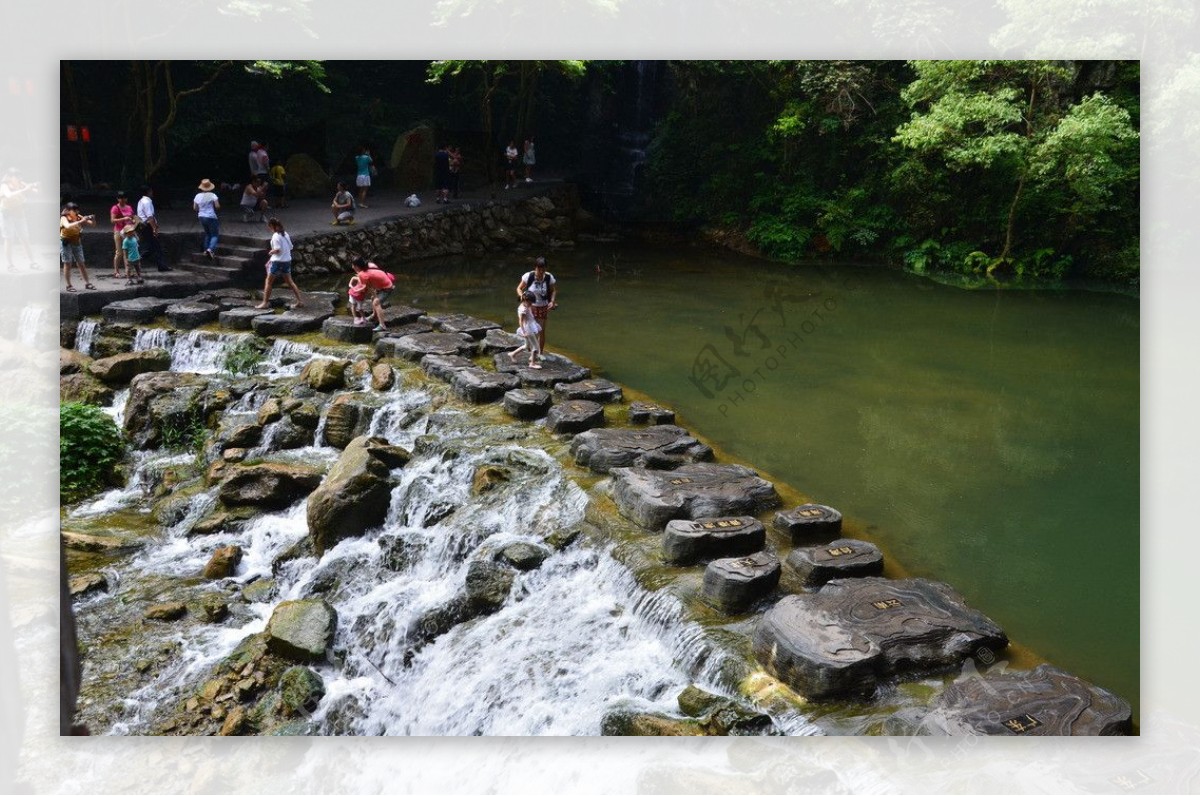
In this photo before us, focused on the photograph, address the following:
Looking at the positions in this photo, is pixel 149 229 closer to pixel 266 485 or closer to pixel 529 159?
pixel 529 159

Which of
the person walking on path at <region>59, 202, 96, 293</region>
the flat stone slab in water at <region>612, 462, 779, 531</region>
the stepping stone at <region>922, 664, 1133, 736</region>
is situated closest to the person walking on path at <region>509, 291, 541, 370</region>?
the flat stone slab in water at <region>612, 462, 779, 531</region>

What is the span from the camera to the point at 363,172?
13953mm

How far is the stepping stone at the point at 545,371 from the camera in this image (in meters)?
9.39

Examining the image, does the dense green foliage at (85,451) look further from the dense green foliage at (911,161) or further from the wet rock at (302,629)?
the dense green foliage at (911,161)

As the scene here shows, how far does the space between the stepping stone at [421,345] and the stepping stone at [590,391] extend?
1601 millimetres

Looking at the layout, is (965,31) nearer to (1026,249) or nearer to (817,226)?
(1026,249)

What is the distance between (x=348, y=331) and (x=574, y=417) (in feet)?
12.4

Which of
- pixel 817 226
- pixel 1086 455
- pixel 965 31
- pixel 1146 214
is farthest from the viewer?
pixel 817 226

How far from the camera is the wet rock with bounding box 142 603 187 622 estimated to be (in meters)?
6.86

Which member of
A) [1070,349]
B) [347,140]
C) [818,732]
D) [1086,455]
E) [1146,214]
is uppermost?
[347,140]

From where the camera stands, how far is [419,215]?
547 inches

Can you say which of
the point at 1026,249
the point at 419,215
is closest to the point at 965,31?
the point at 1026,249

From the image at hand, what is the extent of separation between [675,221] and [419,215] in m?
3.49

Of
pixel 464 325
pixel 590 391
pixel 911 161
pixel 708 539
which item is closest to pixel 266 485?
pixel 590 391
